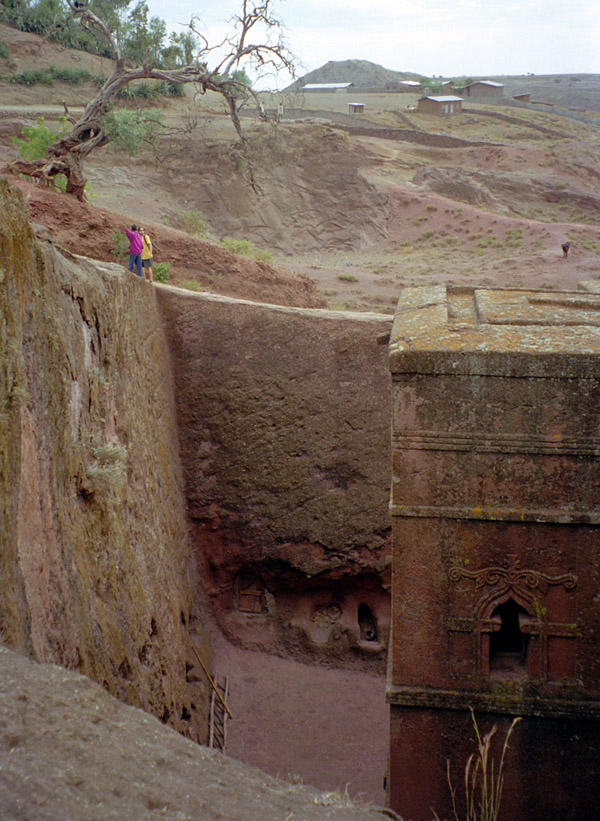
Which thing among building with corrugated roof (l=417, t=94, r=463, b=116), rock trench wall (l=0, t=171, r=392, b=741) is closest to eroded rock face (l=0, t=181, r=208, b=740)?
rock trench wall (l=0, t=171, r=392, b=741)

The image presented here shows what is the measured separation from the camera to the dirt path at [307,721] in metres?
8.13

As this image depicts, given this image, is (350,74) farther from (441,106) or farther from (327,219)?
(327,219)

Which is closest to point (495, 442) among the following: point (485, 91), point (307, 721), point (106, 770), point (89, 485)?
point (89, 485)

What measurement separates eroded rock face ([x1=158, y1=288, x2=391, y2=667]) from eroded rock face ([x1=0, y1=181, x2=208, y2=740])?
0.76 metres

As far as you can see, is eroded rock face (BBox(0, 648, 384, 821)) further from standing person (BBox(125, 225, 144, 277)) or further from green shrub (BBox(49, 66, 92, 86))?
green shrub (BBox(49, 66, 92, 86))

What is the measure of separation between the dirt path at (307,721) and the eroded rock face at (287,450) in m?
0.30

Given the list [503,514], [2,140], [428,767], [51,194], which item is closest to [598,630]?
[503,514]

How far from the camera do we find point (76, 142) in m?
13.4

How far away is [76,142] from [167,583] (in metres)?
9.32

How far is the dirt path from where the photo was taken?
8133 millimetres

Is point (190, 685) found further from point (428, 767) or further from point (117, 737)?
point (117, 737)

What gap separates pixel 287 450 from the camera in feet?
31.1

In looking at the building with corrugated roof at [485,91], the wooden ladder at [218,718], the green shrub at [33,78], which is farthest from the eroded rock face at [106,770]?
the building with corrugated roof at [485,91]

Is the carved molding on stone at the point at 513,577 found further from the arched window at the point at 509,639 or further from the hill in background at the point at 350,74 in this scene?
the hill in background at the point at 350,74
